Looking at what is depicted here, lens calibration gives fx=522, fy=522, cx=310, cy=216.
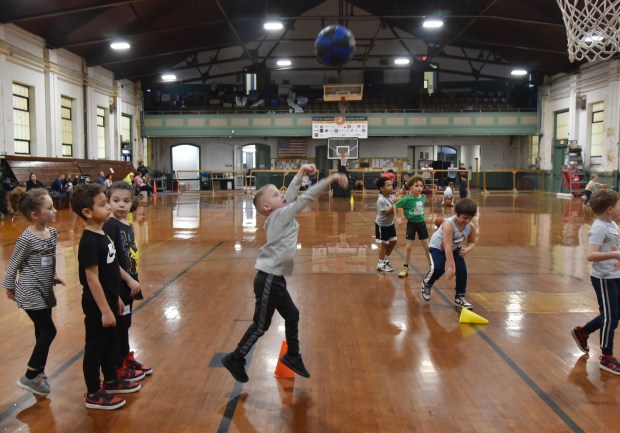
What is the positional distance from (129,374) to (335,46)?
698 centimetres

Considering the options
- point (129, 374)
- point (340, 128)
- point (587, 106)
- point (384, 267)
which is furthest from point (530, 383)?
point (340, 128)

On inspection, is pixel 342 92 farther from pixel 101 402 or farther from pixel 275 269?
pixel 101 402

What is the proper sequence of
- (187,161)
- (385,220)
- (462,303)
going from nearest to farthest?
(462,303) → (385,220) → (187,161)

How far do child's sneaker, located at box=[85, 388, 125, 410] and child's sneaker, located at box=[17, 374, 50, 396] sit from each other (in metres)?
0.35

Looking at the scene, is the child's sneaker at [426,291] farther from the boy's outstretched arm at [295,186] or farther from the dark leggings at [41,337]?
the dark leggings at [41,337]

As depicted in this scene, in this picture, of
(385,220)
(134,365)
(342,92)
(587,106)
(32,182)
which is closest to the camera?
→ (134,365)

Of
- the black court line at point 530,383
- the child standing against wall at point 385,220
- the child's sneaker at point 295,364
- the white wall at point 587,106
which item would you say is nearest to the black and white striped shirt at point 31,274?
the child's sneaker at point 295,364

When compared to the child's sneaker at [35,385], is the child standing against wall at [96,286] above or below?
above

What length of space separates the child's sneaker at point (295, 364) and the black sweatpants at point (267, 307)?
3 centimetres

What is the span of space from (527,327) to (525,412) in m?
1.84

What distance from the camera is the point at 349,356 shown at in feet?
13.5

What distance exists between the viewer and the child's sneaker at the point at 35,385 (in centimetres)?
333

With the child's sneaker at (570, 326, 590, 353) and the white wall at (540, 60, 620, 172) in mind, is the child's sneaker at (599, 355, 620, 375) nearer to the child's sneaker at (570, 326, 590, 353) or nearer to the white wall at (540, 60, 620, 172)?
the child's sneaker at (570, 326, 590, 353)

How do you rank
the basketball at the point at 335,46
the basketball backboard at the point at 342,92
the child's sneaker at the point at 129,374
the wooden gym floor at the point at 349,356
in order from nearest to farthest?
the wooden gym floor at the point at 349,356
the child's sneaker at the point at 129,374
the basketball at the point at 335,46
the basketball backboard at the point at 342,92
